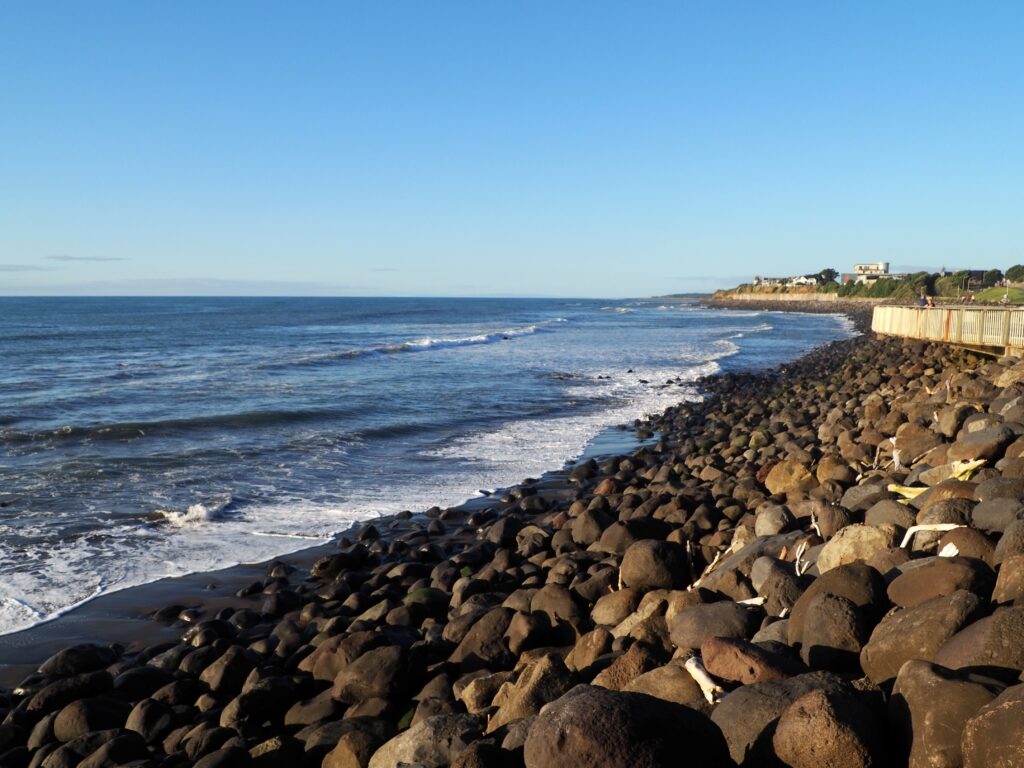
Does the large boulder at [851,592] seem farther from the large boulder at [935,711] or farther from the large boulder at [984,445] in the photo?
the large boulder at [984,445]

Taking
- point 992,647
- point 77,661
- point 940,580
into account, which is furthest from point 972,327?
point 77,661

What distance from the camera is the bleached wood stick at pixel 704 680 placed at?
150 inches

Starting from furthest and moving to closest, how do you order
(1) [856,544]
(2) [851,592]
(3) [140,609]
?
(3) [140,609] < (1) [856,544] < (2) [851,592]

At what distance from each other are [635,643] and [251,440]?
46.9 ft

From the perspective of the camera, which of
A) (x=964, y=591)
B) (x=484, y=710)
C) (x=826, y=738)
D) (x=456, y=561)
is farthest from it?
(x=456, y=561)

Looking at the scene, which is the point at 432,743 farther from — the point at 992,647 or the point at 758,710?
the point at 992,647

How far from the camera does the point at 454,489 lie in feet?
44.2

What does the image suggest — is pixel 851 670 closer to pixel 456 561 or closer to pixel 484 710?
pixel 484 710

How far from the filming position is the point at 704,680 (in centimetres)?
392

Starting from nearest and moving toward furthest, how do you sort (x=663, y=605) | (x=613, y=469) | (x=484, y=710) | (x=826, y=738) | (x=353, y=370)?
1. (x=826, y=738)
2. (x=484, y=710)
3. (x=663, y=605)
4. (x=613, y=469)
5. (x=353, y=370)

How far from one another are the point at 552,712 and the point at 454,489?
33.9 feet

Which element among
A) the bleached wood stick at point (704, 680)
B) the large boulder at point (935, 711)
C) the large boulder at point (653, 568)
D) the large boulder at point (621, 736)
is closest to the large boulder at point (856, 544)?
the large boulder at point (653, 568)

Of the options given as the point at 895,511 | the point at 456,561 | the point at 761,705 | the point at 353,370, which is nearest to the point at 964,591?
the point at 761,705

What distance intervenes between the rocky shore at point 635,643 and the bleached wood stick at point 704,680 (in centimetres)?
1
